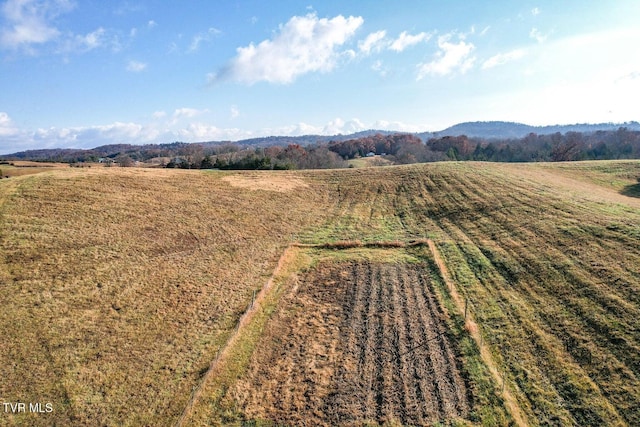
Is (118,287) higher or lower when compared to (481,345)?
higher

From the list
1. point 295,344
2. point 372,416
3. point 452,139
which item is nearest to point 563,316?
point 372,416

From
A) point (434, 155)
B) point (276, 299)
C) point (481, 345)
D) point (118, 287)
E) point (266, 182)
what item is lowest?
point (481, 345)

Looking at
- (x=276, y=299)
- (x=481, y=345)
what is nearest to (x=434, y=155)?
(x=276, y=299)

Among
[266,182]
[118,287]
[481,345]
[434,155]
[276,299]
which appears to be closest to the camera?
[481,345]

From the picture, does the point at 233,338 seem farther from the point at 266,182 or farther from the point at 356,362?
the point at 266,182

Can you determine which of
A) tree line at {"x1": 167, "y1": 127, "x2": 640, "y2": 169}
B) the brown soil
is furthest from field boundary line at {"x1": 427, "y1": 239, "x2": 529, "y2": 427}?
tree line at {"x1": 167, "y1": 127, "x2": 640, "y2": 169}
